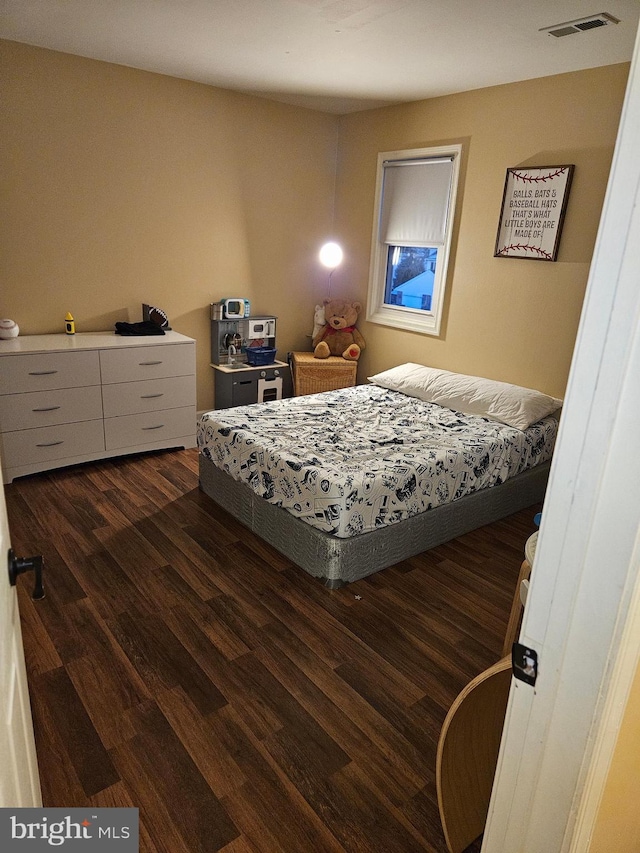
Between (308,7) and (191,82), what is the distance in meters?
1.77

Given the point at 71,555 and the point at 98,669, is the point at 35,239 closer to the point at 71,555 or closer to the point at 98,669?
the point at 71,555

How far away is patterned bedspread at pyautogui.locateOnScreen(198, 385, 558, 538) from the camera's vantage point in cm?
269

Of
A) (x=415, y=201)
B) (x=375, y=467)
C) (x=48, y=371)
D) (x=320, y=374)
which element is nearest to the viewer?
(x=375, y=467)

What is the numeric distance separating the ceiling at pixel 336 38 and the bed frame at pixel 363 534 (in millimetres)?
2302

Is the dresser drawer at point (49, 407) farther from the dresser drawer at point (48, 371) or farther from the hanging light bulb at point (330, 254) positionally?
the hanging light bulb at point (330, 254)

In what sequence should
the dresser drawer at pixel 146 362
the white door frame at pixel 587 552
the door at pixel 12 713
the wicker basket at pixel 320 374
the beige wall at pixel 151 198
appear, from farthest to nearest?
the wicker basket at pixel 320 374 < the dresser drawer at pixel 146 362 < the beige wall at pixel 151 198 < the door at pixel 12 713 < the white door frame at pixel 587 552

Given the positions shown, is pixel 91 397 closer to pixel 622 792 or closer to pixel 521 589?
pixel 521 589

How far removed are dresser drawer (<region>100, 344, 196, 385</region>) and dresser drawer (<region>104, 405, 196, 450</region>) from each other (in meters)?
0.28

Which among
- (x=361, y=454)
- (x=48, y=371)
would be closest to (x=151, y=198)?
(x=48, y=371)

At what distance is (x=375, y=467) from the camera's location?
2.82 meters

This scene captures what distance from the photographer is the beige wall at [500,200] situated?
135 inches

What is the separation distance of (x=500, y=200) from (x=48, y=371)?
314cm
